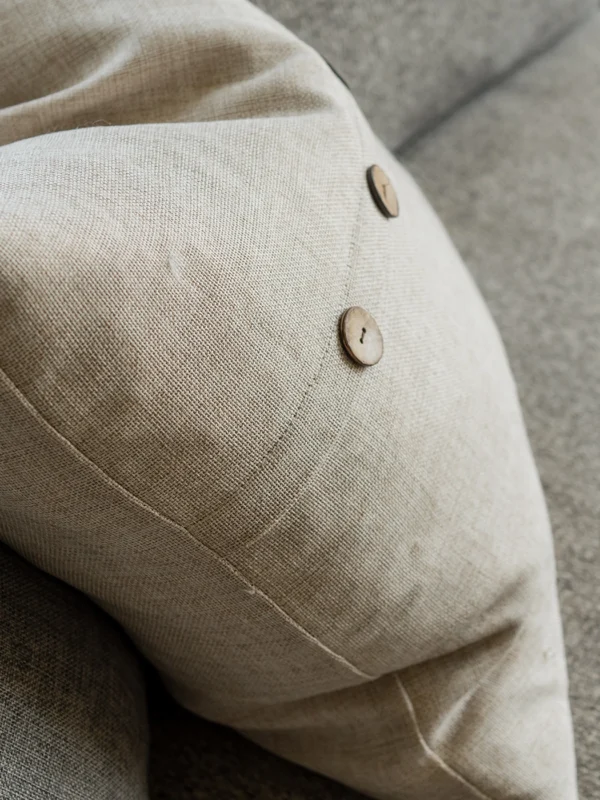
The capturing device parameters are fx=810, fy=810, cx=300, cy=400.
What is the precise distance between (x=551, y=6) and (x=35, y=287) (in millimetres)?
832

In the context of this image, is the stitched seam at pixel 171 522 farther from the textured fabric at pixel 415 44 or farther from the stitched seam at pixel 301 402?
the textured fabric at pixel 415 44

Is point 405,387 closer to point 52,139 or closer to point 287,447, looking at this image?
point 287,447

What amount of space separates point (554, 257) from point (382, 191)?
400 mm

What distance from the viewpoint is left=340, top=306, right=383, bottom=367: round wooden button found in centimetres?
38

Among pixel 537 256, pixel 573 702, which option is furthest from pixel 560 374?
pixel 573 702

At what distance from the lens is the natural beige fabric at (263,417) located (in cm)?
32

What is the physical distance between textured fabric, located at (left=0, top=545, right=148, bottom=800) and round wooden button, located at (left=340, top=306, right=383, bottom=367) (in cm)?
21

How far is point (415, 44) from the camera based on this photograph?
0.78 metres

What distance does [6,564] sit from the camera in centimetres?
42

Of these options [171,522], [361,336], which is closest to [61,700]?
[171,522]

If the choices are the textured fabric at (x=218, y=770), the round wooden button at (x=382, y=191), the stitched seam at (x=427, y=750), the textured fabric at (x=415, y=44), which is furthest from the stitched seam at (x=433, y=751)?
the textured fabric at (x=415, y=44)

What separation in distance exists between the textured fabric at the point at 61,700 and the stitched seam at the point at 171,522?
0.39 feet

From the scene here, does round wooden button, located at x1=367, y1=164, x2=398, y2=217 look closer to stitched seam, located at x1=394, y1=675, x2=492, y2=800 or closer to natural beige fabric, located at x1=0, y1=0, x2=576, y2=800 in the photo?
natural beige fabric, located at x1=0, y1=0, x2=576, y2=800

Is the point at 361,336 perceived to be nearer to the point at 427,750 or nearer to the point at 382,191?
the point at 382,191
